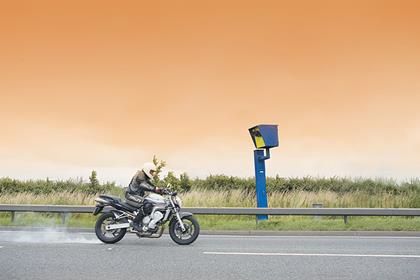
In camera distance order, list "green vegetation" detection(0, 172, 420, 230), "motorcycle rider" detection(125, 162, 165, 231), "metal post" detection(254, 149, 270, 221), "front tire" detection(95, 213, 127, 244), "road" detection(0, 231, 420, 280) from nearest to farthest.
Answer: "road" detection(0, 231, 420, 280) → "motorcycle rider" detection(125, 162, 165, 231) → "front tire" detection(95, 213, 127, 244) → "green vegetation" detection(0, 172, 420, 230) → "metal post" detection(254, 149, 270, 221)

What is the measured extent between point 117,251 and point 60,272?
7.63ft

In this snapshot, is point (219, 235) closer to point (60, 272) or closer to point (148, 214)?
point (148, 214)

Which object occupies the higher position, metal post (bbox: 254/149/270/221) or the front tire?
metal post (bbox: 254/149/270/221)

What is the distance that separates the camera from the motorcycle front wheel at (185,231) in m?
10.7

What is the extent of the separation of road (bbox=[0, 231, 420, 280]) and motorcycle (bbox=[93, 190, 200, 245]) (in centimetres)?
26

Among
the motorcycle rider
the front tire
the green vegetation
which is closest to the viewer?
the motorcycle rider

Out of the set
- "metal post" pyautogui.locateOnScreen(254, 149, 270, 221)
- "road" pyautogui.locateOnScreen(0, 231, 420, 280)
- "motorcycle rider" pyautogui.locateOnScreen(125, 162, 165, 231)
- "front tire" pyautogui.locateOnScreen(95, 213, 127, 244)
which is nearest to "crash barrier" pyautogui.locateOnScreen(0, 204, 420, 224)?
"metal post" pyautogui.locateOnScreen(254, 149, 270, 221)

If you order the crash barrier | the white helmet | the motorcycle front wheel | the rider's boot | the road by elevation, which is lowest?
the road

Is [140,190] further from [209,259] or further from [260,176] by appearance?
[260,176]

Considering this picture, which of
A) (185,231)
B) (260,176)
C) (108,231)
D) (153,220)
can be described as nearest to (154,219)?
(153,220)

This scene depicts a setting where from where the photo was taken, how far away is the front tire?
36.0 feet

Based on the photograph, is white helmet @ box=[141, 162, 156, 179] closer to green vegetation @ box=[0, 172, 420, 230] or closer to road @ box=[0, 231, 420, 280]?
road @ box=[0, 231, 420, 280]

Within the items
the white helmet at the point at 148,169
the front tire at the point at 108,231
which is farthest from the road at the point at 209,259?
the white helmet at the point at 148,169

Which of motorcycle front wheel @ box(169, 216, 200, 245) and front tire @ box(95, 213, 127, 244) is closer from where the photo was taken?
motorcycle front wheel @ box(169, 216, 200, 245)
